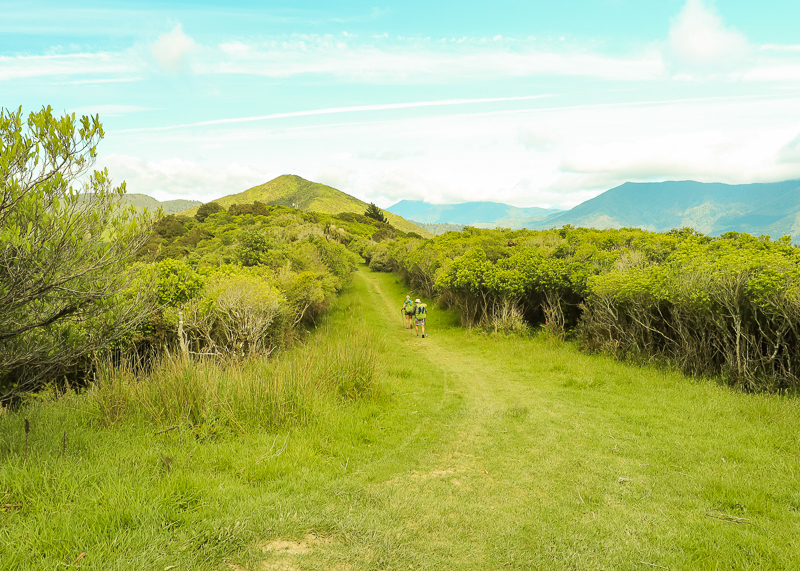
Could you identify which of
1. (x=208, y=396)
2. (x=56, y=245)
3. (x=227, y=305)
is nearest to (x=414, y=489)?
(x=208, y=396)

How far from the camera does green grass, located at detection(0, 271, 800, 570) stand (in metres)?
3.78

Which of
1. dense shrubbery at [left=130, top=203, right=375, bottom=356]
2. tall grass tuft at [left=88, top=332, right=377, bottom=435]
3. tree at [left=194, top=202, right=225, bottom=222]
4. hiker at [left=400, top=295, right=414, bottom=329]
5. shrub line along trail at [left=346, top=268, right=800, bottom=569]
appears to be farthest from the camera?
tree at [left=194, top=202, right=225, bottom=222]

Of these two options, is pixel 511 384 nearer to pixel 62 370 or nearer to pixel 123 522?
pixel 123 522

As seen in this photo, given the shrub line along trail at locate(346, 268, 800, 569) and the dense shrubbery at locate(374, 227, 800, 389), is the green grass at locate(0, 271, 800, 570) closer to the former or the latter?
the shrub line along trail at locate(346, 268, 800, 569)

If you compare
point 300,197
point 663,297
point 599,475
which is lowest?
point 599,475

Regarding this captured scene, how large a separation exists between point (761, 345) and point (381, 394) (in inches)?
390

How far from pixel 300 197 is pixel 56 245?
569 feet

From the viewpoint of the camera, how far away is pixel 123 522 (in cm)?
386

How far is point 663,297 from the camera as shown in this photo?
11227 millimetres

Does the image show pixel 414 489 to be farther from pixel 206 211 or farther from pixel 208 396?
pixel 206 211

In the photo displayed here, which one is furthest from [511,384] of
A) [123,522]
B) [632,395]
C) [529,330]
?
[123,522]

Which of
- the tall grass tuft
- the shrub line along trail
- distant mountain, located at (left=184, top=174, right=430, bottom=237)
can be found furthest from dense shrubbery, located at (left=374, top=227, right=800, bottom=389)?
distant mountain, located at (left=184, top=174, right=430, bottom=237)

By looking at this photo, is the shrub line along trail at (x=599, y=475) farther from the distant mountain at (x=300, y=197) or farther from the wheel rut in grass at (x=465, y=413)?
the distant mountain at (x=300, y=197)

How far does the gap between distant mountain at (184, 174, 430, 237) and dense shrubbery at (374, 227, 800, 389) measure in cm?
12164
